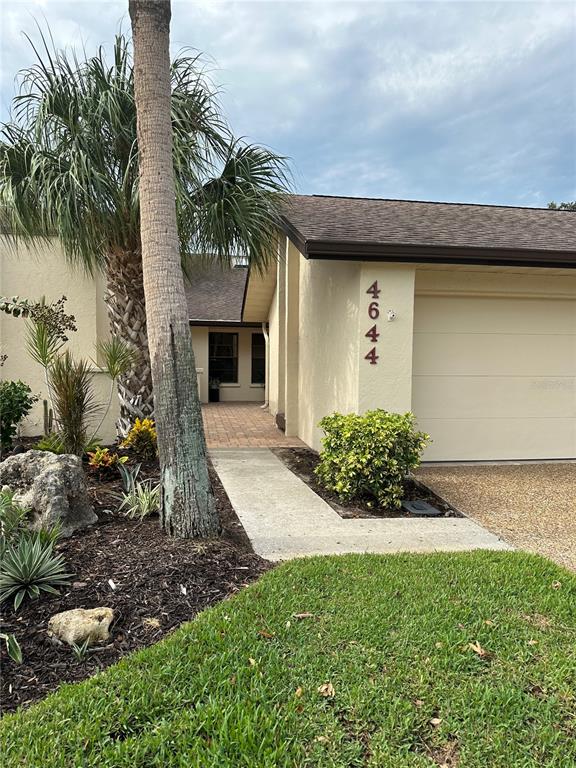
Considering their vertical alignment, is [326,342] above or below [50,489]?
above

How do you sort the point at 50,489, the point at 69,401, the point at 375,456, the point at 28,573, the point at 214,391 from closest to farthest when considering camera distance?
the point at 28,573
the point at 50,489
the point at 375,456
the point at 69,401
the point at 214,391

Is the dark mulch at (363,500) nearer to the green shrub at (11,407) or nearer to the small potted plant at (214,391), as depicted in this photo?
the green shrub at (11,407)

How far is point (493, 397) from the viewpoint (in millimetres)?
8031

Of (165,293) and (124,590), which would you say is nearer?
(124,590)

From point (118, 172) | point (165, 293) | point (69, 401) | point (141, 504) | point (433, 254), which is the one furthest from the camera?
point (118, 172)

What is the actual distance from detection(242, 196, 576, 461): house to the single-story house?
18 mm

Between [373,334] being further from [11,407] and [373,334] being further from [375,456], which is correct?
[11,407]

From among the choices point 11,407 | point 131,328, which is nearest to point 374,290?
point 131,328

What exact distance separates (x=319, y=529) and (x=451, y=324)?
168 inches

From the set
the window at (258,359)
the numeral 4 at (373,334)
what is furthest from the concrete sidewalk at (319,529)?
the window at (258,359)

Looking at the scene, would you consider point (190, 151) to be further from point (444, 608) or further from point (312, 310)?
point (444, 608)

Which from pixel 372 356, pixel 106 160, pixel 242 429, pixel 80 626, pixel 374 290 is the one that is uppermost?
pixel 106 160

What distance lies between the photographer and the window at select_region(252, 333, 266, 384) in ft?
63.8

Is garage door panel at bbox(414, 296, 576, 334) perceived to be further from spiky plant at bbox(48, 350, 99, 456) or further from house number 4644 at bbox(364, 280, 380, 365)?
spiky plant at bbox(48, 350, 99, 456)
